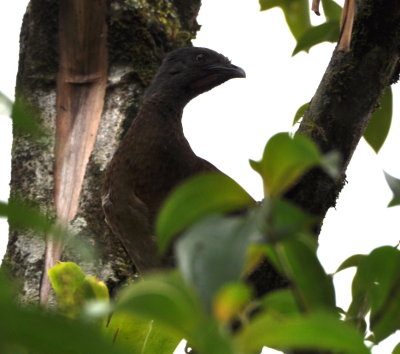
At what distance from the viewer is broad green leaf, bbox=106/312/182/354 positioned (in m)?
1.78

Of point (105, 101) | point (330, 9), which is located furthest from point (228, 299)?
point (105, 101)

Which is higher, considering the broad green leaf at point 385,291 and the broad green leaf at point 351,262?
the broad green leaf at point 351,262

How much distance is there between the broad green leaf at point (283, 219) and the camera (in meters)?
0.79

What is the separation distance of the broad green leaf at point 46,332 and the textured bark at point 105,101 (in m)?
2.33

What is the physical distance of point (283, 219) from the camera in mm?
799

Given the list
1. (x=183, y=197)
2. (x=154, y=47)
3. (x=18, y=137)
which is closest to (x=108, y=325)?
(x=183, y=197)

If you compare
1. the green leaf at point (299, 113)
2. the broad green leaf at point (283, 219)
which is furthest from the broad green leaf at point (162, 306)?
the green leaf at point (299, 113)

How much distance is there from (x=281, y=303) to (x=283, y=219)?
0.18 meters

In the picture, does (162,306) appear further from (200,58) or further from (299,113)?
(200,58)

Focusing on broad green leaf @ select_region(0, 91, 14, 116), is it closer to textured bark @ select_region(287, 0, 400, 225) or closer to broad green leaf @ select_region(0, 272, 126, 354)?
broad green leaf @ select_region(0, 272, 126, 354)

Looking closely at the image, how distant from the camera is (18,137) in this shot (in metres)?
3.38

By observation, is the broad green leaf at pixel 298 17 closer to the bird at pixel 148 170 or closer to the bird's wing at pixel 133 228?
the bird at pixel 148 170

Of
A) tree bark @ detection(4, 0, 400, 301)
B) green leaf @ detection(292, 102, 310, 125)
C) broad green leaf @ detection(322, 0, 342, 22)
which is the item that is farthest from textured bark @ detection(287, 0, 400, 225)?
broad green leaf @ detection(322, 0, 342, 22)

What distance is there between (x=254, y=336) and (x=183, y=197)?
0.50 ft
